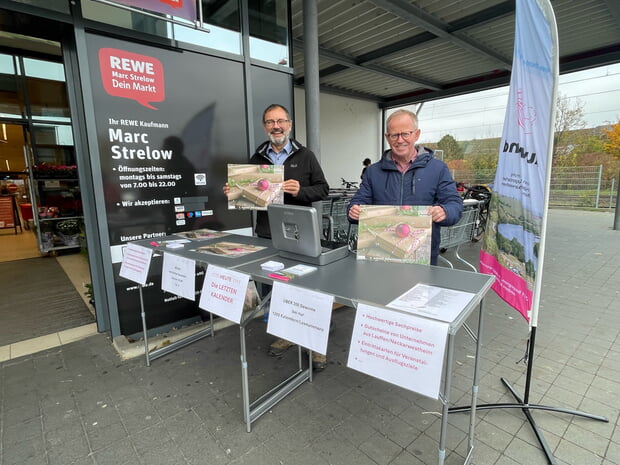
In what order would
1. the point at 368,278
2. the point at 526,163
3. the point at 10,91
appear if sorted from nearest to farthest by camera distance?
the point at 368,278 < the point at 526,163 < the point at 10,91

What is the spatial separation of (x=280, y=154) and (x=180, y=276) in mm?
1244

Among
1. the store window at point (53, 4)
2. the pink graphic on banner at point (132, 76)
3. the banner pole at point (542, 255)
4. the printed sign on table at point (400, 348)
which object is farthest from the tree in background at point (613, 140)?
the store window at point (53, 4)

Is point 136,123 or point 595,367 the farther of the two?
point 136,123

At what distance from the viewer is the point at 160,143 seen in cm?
289

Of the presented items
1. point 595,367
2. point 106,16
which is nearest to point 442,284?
point 595,367

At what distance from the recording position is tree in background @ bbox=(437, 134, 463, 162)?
1295 cm

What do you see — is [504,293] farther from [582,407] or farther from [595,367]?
[595,367]

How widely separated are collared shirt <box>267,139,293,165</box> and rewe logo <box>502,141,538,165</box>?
4.85 ft

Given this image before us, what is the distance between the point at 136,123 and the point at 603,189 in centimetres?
1384

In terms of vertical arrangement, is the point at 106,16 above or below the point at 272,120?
above

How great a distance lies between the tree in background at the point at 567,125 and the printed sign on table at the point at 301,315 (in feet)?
45.2

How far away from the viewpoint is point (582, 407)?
6.51 feet

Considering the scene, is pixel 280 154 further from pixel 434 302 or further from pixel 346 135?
pixel 346 135

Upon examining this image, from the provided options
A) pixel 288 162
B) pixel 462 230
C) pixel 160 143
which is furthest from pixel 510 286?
pixel 160 143
